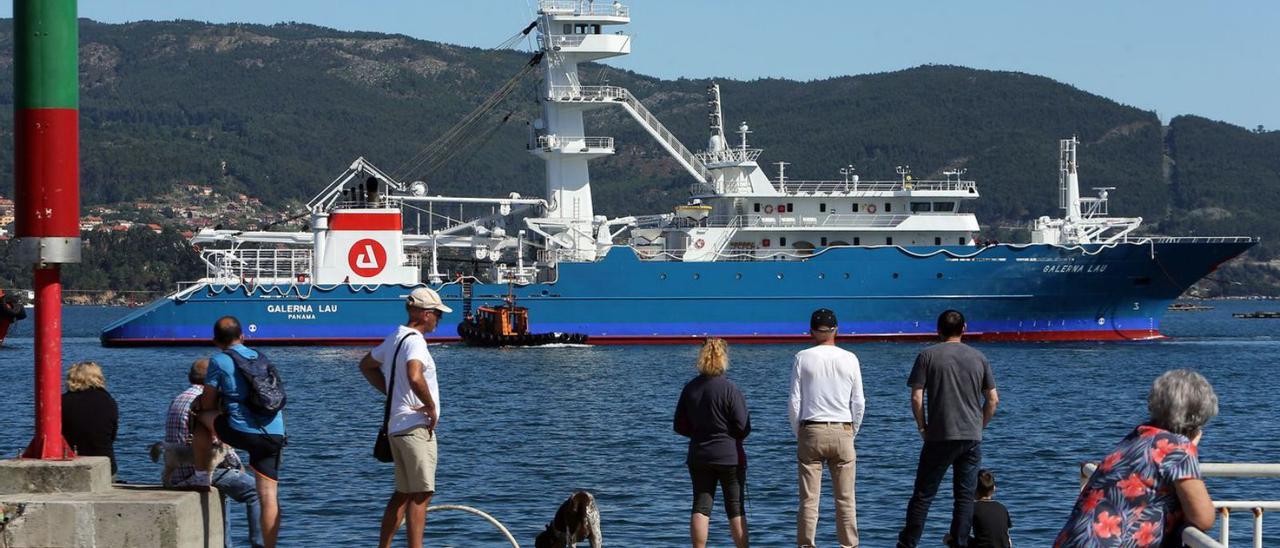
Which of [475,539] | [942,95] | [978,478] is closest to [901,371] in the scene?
[475,539]

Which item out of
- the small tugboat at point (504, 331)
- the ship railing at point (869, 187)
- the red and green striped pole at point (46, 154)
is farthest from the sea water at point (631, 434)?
the red and green striped pole at point (46, 154)

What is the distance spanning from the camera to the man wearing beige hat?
28.3 feet

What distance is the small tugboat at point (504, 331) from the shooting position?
43531 millimetres

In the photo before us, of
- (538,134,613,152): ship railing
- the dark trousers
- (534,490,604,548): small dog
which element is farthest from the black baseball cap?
(538,134,613,152): ship railing

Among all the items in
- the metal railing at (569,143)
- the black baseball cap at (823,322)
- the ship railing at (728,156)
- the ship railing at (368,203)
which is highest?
the metal railing at (569,143)

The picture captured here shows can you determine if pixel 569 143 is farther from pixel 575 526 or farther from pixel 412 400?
pixel 412 400

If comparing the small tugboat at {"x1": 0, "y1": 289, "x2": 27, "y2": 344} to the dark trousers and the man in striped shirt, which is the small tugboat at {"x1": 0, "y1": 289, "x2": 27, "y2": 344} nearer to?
the man in striped shirt

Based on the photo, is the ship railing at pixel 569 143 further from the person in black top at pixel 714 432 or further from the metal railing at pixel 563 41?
the person in black top at pixel 714 432

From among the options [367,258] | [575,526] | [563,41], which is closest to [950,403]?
[575,526]

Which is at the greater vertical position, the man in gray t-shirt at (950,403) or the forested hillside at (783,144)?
the forested hillside at (783,144)

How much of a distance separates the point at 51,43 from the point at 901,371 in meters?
28.2

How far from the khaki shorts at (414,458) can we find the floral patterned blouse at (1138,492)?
12.5 ft

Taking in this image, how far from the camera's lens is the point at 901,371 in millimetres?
34875

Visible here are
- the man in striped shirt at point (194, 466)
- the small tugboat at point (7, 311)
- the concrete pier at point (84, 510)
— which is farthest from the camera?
the small tugboat at point (7, 311)
